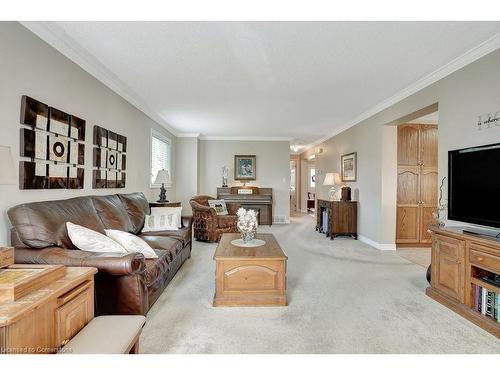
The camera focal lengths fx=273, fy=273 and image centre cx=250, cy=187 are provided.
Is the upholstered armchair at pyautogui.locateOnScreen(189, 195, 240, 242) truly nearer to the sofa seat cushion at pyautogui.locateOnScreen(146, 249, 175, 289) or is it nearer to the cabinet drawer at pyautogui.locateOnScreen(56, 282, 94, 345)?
the sofa seat cushion at pyautogui.locateOnScreen(146, 249, 175, 289)

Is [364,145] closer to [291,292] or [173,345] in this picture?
[291,292]

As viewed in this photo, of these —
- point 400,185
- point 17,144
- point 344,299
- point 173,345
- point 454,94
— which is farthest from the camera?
point 400,185

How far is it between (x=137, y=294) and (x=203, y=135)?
5.93 metres

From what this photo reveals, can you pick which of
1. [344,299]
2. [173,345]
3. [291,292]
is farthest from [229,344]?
[344,299]

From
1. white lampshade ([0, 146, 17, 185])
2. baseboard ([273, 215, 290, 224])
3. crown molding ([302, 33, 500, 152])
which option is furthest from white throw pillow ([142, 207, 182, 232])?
baseboard ([273, 215, 290, 224])

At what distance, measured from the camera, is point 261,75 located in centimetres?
334

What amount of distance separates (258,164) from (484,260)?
6.02 meters

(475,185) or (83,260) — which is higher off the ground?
(475,185)

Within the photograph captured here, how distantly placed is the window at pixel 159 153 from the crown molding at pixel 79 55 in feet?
4.14

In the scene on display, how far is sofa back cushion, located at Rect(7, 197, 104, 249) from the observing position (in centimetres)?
198

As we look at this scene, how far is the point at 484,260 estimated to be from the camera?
85.8 inches

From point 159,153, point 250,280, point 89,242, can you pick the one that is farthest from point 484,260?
point 159,153

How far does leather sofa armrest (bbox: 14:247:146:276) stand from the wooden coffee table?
83 cm

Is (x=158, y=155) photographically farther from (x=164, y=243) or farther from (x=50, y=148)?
(x=50, y=148)
